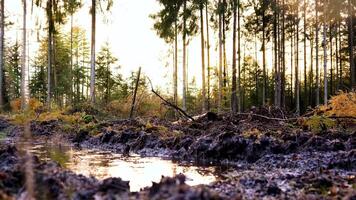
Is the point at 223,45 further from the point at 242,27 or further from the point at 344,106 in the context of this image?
the point at 344,106

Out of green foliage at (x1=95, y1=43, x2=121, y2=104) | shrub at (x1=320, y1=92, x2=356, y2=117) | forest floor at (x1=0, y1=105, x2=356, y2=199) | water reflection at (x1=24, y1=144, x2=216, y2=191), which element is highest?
green foliage at (x1=95, y1=43, x2=121, y2=104)

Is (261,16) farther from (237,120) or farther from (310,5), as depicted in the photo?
(237,120)

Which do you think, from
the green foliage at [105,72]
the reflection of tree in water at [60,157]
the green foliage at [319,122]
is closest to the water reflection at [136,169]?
the reflection of tree in water at [60,157]

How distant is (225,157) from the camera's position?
26.7 feet

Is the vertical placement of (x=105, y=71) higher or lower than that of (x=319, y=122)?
higher

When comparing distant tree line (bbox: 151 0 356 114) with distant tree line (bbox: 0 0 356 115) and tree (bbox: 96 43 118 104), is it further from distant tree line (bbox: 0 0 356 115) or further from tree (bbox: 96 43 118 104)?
tree (bbox: 96 43 118 104)

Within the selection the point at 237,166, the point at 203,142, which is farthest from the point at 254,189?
the point at 203,142

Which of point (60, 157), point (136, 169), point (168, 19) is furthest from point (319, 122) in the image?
point (168, 19)

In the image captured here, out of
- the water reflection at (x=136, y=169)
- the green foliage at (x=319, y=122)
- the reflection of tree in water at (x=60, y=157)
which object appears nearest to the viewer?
the water reflection at (x=136, y=169)

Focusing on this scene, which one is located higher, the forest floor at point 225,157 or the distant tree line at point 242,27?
the distant tree line at point 242,27

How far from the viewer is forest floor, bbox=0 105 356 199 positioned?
11.6 feet

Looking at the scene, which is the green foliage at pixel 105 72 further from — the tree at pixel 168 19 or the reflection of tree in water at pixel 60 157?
the reflection of tree in water at pixel 60 157

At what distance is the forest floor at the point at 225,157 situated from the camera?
139 inches

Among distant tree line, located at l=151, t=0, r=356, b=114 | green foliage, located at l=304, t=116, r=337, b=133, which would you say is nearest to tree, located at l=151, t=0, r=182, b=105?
distant tree line, located at l=151, t=0, r=356, b=114
